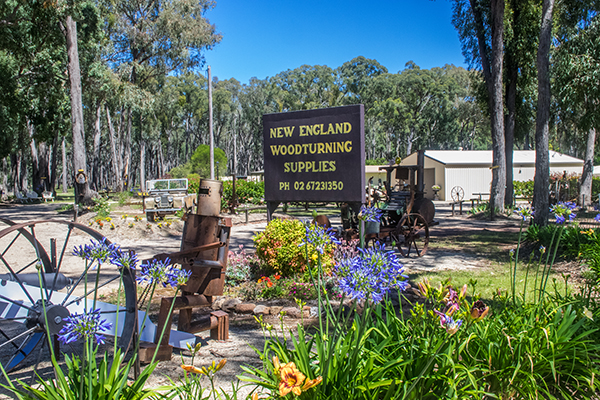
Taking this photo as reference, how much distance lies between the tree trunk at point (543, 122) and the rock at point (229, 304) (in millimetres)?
8403

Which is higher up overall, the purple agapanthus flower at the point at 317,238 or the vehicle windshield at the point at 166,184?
the vehicle windshield at the point at 166,184

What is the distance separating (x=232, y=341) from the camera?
4160 mm

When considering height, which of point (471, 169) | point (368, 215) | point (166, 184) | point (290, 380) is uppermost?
point (471, 169)

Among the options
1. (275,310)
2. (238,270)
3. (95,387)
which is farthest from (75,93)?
(95,387)

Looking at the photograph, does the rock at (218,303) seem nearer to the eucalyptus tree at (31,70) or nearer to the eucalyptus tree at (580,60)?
the eucalyptus tree at (580,60)

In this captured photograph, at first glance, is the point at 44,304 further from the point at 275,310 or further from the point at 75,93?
the point at 75,93

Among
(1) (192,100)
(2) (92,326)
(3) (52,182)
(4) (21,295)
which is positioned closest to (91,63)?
(3) (52,182)

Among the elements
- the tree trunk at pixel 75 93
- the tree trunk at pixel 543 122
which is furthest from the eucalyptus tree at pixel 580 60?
the tree trunk at pixel 75 93

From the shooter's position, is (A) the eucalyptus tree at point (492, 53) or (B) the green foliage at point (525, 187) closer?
(A) the eucalyptus tree at point (492, 53)

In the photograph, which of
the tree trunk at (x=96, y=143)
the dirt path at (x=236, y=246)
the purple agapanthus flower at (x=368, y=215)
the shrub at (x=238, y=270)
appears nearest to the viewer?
the purple agapanthus flower at (x=368, y=215)

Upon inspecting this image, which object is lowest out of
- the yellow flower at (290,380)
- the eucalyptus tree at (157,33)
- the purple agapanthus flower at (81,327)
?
the yellow flower at (290,380)

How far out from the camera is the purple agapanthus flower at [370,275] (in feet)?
5.77

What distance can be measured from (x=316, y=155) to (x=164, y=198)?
1140 centimetres

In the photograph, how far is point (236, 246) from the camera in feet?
34.9
